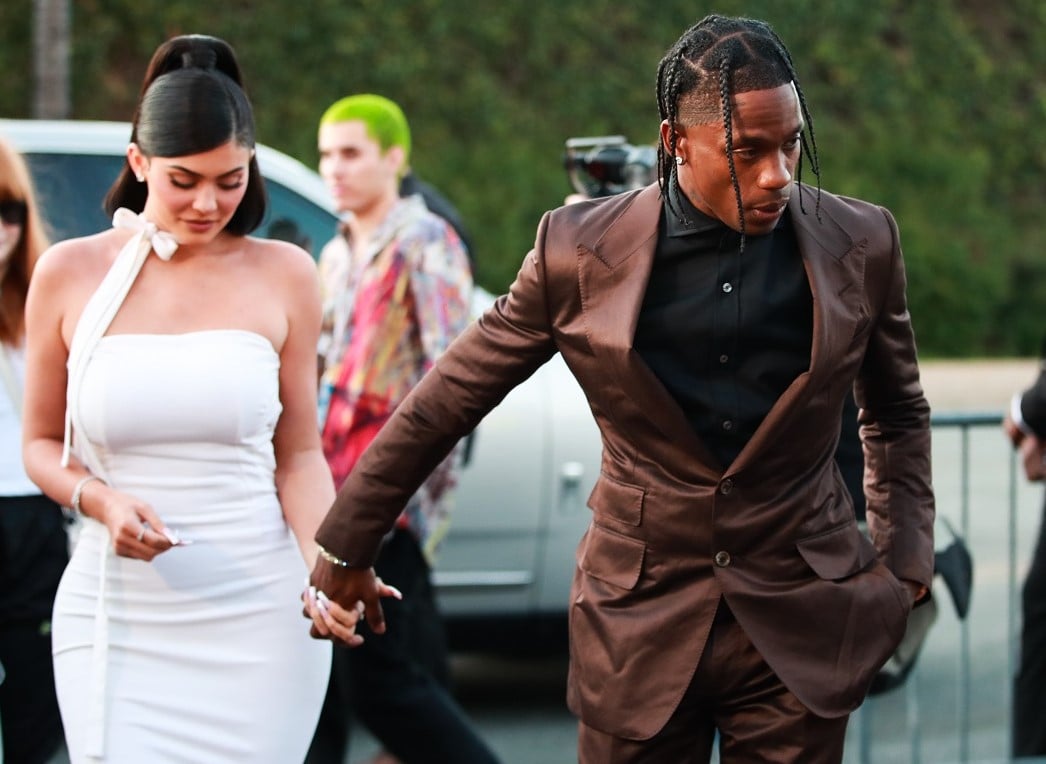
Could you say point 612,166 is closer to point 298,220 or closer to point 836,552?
point 298,220

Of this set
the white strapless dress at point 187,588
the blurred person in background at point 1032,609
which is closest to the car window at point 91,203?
the white strapless dress at point 187,588

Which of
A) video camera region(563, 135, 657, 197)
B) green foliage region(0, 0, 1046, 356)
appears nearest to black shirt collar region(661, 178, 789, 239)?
video camera region(563, 135, 657, 197)

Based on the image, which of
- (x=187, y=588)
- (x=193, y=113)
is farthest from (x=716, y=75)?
(x=187, y=588)

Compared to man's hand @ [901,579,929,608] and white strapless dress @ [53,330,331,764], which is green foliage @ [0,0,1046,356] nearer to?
white strapless dress @ [53,330,331,764]

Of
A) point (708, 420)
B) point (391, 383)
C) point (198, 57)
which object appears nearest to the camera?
point (708, 420)

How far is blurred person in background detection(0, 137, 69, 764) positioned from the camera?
3875 mm

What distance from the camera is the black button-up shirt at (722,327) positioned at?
9.18 ft

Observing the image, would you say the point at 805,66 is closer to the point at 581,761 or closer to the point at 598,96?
the point at 598,96

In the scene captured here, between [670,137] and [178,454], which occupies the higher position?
[670,137]

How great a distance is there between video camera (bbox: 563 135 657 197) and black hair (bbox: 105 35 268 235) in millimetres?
1311

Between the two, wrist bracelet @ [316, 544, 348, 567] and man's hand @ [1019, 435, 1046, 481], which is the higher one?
wrist bracelet @ [316, 544, 348, 567]

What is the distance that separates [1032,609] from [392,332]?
2016 millimetres

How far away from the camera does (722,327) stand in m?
2.79

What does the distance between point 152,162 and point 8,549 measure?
109 cm
